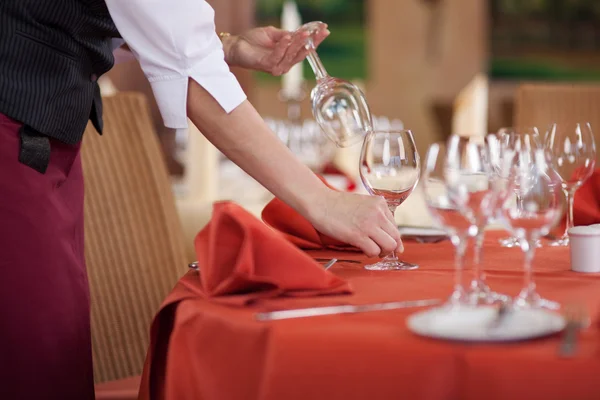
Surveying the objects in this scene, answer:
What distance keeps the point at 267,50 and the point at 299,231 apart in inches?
15.3

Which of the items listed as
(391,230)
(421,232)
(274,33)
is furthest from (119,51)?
(391,230)

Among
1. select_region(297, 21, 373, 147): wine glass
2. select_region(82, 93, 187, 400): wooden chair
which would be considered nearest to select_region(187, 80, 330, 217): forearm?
select_region(297, 21, 373, 147): wine glass

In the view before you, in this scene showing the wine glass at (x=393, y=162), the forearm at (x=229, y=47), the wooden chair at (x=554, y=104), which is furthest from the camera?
the wooden chair at (x=554, y=104)

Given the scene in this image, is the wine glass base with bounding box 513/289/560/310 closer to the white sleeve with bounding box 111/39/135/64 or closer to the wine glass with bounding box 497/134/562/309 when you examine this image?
the wine glass with bounding box 497/134/562/309

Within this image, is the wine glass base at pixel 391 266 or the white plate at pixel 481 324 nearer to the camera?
the white plate at pixel 481 324

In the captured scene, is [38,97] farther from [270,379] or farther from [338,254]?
[270,379]

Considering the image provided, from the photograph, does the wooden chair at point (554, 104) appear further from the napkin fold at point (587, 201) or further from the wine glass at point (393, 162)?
the wine glass at point (393, 162)

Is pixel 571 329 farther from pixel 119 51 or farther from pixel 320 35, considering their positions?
pixel 119 51

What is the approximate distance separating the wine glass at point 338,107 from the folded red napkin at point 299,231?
16 centimetres

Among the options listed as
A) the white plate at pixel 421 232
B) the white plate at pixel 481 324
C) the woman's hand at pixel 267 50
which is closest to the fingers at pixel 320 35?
the woman's hand at pixel 267 50

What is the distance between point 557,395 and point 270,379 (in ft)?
0.95

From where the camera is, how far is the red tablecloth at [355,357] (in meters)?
0.84

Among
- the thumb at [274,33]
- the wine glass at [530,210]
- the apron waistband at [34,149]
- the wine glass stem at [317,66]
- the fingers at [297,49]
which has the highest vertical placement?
the thumb at [274,33]

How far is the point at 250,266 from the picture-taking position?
1.12m
